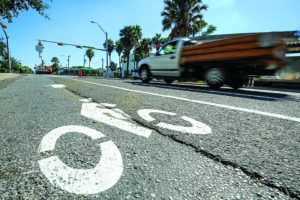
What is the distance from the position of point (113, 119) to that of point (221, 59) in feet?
20.0

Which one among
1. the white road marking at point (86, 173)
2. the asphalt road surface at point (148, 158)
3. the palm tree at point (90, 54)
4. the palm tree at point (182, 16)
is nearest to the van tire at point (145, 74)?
the asphalt road surface at point (148, 158)

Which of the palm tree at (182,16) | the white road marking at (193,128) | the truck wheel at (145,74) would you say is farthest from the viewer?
the palm tree at (182,16)

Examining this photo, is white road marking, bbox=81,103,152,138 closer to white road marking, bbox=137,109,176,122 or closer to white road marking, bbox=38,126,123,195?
white road marking, bbox=137,109,176,122

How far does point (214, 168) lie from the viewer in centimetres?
152

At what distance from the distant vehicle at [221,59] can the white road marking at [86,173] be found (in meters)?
6.45

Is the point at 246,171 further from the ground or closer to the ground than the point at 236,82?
closer to the ground

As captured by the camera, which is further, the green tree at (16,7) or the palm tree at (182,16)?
the palm tree at (182,16)

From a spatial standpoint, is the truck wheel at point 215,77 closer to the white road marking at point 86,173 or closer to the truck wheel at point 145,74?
the truck wheel at point 145,74

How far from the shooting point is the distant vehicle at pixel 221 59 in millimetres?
6785

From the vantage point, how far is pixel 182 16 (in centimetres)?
3064

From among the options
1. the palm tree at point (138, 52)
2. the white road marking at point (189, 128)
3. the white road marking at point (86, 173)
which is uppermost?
the palm tree at point (138, 52)

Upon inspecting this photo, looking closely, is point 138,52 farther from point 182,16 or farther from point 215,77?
point 215,77

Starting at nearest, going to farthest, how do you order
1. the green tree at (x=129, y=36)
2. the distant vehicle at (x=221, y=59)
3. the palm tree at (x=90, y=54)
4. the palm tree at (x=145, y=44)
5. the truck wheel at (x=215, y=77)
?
the distant vehicle at (x=221, y=59), the truck wheel at (x=215, y=77), the green tree at (x=129, y=36), the palm tree at (x=145, y=44), the palm tree at (x=90, y=54)

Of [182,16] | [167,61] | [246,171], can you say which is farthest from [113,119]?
[182,16]
